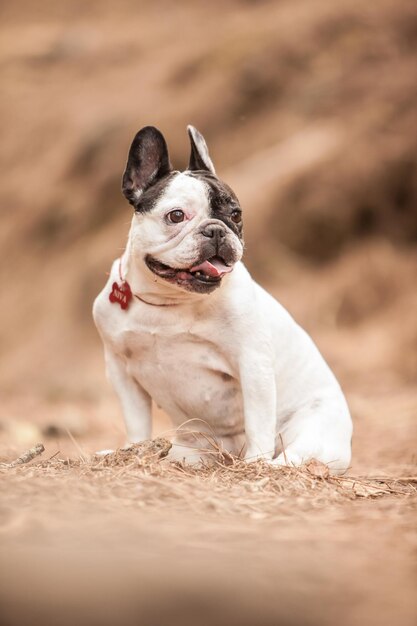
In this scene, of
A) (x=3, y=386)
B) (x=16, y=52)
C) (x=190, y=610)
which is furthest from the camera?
(x=16, y=52)

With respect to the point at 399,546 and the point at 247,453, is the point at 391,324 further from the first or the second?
the point at 399,546

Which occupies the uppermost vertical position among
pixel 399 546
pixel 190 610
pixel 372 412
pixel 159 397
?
pixel 372 412

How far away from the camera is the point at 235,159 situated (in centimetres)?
1838

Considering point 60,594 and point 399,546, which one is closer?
point 60,594

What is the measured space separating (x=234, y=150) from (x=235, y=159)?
0.33 meters

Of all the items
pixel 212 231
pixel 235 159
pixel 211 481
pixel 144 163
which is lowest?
pixel 211 481

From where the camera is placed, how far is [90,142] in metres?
20.1

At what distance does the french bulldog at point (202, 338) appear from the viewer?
15.6 ft

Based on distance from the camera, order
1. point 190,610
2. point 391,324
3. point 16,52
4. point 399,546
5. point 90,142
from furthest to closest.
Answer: point 16,52 < point 90,142 < point 391,324 < point 399,546 < point 190,610

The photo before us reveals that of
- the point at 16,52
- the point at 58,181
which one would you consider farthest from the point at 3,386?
A: the point at 16,52

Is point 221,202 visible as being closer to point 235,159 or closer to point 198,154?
point 198,154

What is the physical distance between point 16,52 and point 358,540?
76.6 feet

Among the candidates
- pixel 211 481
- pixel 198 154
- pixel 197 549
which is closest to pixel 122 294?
pixel 198 154

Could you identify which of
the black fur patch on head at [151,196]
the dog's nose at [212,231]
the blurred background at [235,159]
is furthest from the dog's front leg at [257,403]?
the blurred background at [235,159]
